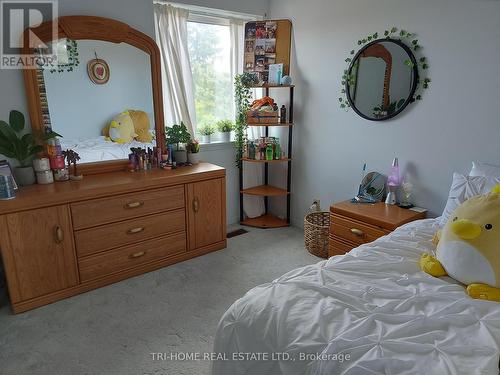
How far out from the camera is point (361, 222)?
Result: 246 cm

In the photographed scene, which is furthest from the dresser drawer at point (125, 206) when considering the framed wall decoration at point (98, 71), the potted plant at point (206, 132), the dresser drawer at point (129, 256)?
the framed wall decoration at point (98, 71)

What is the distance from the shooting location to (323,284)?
1.35 m

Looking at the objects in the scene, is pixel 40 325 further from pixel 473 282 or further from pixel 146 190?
pixel 473 282

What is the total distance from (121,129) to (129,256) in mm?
1050

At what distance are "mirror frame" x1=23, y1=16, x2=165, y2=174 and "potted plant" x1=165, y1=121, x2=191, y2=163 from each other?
2.4 inches

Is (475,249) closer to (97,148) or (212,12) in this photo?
(97,148)

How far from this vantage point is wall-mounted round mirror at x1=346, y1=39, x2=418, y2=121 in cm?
244

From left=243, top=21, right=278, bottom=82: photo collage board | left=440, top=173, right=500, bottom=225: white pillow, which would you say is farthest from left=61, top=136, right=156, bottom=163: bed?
left=440, top=173, right=500, bottom=225: white pillow

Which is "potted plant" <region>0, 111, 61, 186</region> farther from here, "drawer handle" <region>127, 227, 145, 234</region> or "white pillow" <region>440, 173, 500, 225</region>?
"white pillow" <region>440, 173, 500, 225</region>

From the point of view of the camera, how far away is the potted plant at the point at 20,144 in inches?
88.8

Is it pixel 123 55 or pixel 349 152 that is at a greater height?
pixel 123 55

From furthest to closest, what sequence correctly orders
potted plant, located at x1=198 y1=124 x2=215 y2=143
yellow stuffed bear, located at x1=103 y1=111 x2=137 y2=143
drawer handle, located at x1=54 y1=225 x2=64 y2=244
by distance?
1. potted plant, located at x1=198 y1=124 x2=215 y2=143
2. yellow stuffed bear, located at x1=103 y1=111 x2=137 y2=143
3. drawer handle, located at x1=54 y1=225 x2=64 y2=244

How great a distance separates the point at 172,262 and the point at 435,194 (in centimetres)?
209

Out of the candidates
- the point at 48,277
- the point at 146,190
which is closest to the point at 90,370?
the point at 48,277
